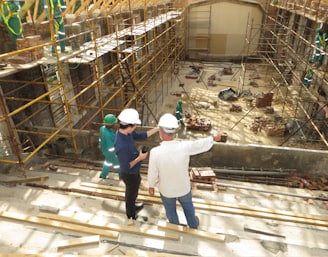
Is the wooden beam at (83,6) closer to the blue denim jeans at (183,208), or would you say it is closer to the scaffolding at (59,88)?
the scaffolding at (59,88)

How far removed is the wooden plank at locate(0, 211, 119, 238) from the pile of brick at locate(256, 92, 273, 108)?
11.2 meters

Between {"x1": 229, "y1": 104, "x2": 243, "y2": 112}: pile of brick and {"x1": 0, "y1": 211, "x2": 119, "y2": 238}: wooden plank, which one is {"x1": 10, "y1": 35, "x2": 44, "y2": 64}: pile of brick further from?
{"x1": 229, "y1": 104, "x2": 243, "y2": 112}: pile of brick

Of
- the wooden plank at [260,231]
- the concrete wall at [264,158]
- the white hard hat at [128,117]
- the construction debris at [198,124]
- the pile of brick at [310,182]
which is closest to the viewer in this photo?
the white hard hat at [128,117]

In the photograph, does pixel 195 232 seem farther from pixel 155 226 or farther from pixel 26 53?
pixel 26 53

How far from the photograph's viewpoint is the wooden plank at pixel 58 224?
343cm

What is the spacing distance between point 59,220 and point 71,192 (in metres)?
1.10

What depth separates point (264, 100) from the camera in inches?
513

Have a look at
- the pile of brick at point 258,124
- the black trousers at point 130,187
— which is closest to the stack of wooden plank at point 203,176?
the black trousers at point 130,187

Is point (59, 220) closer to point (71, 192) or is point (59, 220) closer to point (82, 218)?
point (82, 218)

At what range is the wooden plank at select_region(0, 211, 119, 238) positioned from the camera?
3.43m

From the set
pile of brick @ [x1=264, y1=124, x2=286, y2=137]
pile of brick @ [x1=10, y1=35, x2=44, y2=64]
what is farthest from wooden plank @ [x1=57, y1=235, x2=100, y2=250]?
pile of brick @ [x1=264, y1=124, x2=286, y2=137]

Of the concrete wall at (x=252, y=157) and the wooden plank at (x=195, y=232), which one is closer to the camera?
the wooden plank at (x=195, y=232)

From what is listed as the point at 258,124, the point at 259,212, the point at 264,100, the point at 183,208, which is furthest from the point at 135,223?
the point at 264,100

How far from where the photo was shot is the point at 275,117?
1200 cm
